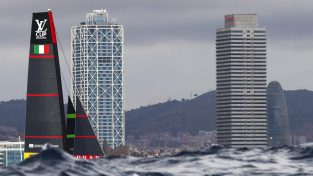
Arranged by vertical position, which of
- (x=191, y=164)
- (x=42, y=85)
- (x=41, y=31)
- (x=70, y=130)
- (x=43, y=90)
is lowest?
(x=191, y=164)

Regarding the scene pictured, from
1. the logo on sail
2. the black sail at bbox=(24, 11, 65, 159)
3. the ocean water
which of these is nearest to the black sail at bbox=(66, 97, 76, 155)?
the black sail at bbox=(24, 11, 65, 159)

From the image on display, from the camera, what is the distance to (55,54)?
85938mm

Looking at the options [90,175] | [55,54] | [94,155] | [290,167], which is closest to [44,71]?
[55,54]

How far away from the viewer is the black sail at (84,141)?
284ft

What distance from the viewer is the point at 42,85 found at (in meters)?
85.5

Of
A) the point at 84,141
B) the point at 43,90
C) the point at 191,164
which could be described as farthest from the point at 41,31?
the point at 191,164

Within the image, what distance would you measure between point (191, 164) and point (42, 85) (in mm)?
20298

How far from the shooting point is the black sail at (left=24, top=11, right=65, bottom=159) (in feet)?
280

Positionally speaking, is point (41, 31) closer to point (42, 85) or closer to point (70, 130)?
point (42, 85)

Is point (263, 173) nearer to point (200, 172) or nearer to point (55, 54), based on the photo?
point (200, 172)

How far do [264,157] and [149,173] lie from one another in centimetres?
1620

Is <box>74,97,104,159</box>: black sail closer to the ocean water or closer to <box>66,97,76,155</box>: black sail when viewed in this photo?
<box>66,97,76,155</box>: black sail

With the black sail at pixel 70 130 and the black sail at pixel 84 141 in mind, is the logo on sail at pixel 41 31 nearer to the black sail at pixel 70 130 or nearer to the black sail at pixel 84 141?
the black sail at pixel 84 141

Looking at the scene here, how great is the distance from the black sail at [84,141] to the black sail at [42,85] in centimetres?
241
